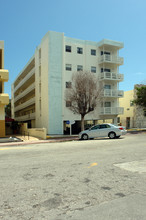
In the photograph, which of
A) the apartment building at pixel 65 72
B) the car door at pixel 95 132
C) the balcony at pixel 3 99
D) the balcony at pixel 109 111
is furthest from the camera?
the balcony at pixel 109 111

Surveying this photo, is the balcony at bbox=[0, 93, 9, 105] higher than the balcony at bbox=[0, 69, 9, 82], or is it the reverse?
the balcony at bbox=[0, 69, 9, 82]

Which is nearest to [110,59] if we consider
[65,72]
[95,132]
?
[65,72]

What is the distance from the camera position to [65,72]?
101 feet

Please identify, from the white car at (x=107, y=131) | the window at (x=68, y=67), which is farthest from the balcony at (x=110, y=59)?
the white car at (x=107, y=131)

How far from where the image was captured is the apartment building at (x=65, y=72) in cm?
2966

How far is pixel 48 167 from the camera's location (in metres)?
7.05

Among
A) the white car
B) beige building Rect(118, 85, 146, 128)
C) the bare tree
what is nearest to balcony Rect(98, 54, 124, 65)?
the bare tree

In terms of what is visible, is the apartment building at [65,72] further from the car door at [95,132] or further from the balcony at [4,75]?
the car door at [95,132]

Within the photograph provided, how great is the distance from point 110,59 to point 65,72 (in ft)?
27.8

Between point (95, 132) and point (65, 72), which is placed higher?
point (65, 72)

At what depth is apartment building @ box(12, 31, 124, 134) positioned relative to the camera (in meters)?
29.7

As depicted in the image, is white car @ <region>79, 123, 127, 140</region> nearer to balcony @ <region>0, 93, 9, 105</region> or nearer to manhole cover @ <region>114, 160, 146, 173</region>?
balcony @ <region>0, 93, 9, 105</region>

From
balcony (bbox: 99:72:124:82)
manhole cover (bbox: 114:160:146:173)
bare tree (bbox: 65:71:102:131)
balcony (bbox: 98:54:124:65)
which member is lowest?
Answer: manhole cover (bbox: 114:160:146:173)

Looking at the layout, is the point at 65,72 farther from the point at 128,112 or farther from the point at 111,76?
the point at 128,112
